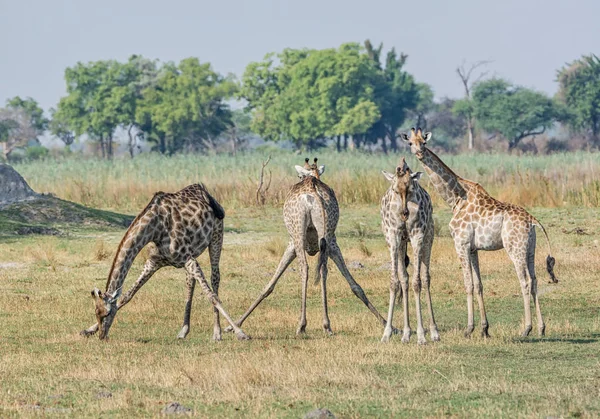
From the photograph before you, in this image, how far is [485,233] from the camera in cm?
1432

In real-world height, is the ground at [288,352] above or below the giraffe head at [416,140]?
below

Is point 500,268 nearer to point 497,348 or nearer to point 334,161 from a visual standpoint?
point 497,348

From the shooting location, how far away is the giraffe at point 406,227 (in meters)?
13.7

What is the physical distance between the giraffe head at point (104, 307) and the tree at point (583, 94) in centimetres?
10106

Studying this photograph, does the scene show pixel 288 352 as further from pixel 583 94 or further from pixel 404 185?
pixel 583 94

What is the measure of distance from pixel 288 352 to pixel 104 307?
8.20 feet

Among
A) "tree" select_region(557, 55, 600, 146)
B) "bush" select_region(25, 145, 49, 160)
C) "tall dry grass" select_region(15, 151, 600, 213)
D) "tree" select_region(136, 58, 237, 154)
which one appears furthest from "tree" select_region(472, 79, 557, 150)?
"tall dry grass" select_region(15, 151, 600, 213)

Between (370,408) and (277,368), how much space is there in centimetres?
184

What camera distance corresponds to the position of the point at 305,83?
112m

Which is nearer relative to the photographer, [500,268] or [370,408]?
[370,408]

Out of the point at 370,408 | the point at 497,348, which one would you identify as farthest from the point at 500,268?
the point at 370,408

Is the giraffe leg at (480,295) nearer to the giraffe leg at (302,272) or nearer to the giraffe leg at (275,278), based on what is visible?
the giraffe leg at (302,272)

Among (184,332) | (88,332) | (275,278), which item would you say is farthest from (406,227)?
(88,332)

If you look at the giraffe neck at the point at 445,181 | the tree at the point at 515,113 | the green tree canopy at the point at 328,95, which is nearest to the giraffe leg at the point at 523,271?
the giraffe neck at the point at 445,181
